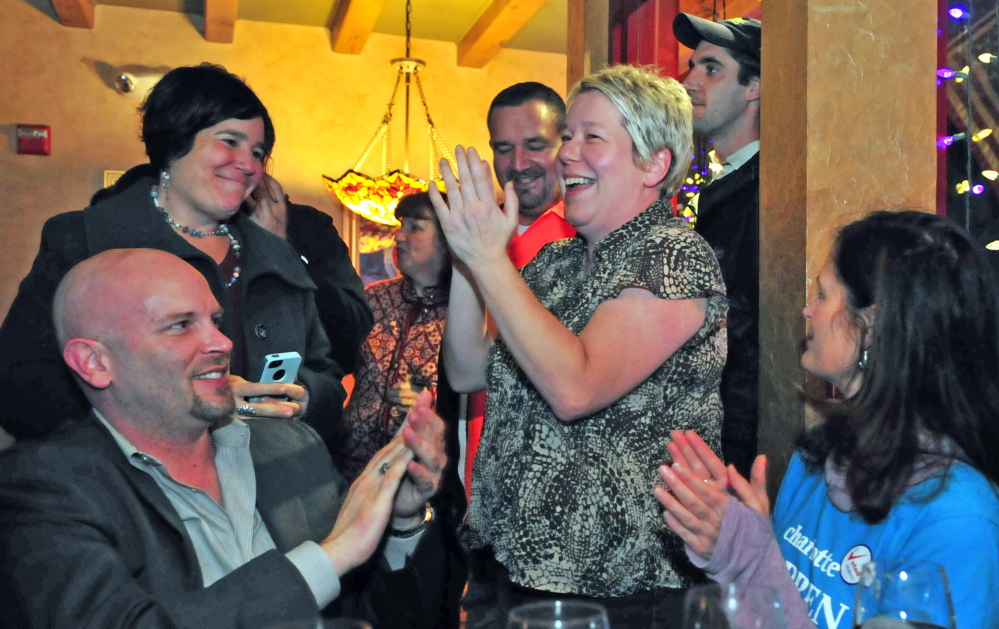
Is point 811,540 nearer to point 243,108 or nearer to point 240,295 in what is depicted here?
point 240,295

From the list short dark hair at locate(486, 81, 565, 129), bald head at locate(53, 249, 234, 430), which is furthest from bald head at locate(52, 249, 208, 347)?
short dark hair at locate(486, 81, 565, 129)

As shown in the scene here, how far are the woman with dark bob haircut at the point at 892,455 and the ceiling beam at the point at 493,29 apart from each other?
460 centimetres

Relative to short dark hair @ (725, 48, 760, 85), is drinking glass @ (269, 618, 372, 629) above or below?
below

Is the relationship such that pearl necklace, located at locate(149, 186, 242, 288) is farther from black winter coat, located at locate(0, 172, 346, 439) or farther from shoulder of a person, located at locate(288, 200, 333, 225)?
shoulder of a person, located at locate(288, 200, 333, 225)

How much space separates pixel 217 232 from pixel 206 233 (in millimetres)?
27

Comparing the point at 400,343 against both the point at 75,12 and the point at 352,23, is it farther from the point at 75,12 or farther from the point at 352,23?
the point at 75,12

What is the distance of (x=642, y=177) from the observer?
1.60 m

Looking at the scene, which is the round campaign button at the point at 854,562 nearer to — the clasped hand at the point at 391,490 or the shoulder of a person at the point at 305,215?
the clasped hand at the point at 391,490

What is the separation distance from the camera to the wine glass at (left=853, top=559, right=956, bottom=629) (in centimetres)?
80

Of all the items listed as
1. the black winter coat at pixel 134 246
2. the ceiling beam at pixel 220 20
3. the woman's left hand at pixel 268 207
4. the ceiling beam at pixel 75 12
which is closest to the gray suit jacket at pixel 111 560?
the black winter coat at pixel 134 246

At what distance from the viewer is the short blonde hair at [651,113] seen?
1.58 metres

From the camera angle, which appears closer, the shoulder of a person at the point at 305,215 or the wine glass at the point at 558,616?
the wine glass at the point at 558,616

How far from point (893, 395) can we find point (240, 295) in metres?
1.33

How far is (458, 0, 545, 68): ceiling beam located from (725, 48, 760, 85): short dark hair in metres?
3.36
